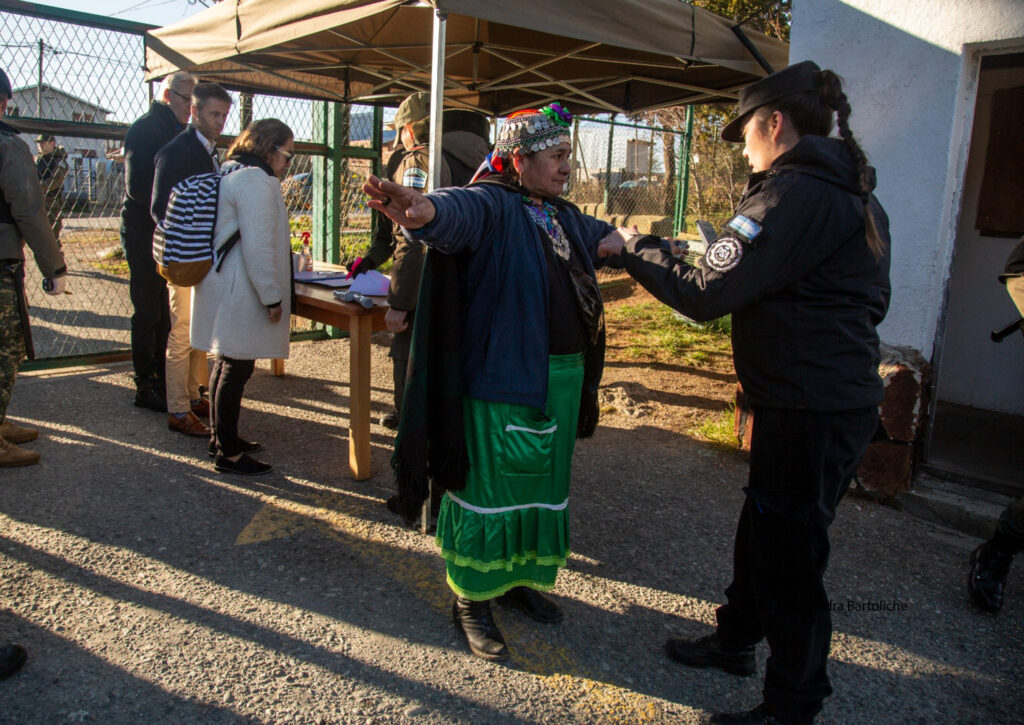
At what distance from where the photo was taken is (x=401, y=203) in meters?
2.06

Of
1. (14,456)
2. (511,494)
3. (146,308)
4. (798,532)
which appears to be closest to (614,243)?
(511,494)

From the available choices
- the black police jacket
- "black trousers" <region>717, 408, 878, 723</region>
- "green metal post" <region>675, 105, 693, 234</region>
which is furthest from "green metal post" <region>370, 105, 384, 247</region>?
"black trousers" <region>717, 408, 878, 723</region>

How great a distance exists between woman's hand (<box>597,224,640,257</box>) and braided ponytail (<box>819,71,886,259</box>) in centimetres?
66

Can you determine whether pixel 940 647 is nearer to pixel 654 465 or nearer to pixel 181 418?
pixel 654 465

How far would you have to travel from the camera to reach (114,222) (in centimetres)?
611

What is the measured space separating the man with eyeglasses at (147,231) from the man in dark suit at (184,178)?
0.27 meters

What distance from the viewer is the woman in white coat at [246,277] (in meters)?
3.72

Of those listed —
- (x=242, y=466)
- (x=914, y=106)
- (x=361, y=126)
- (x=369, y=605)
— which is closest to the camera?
(x=369, y=605)

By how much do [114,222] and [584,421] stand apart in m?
4.91

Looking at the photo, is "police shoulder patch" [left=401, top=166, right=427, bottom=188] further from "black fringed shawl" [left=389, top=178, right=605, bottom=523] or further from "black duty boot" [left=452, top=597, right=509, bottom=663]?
"black duty boot" [left=452, top=597, right=509, bottom=663]

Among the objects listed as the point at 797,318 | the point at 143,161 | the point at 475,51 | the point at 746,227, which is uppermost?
the point at 475,51

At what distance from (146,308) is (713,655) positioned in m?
A: 3.96

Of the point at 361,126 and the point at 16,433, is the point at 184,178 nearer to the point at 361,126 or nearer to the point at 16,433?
the point at 16,433

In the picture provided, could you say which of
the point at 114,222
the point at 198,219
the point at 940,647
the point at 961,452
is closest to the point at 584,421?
the point at 940,647
